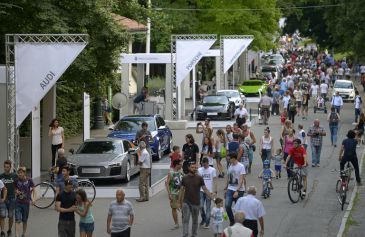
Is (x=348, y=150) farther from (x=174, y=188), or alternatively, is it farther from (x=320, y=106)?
(x=320, y=106)

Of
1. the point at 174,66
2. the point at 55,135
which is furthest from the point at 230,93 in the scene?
the point at 55,135

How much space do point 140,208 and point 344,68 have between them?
57302 millimetres

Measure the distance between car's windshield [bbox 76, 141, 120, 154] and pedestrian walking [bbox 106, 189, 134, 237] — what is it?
9.91m

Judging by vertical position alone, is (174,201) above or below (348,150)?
below

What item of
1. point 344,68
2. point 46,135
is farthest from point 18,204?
point 344,68

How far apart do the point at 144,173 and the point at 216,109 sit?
2159 centimetres

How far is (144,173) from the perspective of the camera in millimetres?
23203

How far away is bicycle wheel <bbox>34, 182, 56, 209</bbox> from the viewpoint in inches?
899

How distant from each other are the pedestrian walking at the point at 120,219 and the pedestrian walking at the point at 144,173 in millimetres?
7050

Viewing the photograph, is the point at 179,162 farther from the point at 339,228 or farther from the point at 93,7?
the point at 93,7

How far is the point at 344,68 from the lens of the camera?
77688mm

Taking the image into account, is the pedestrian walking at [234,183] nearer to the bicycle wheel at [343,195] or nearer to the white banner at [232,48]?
the bicycle wheel at [343,195]

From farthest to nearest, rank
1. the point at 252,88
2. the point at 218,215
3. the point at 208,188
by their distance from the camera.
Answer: the point at 252,88, the point at 208,188, the point at 218,215

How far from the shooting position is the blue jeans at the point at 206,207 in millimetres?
19567
